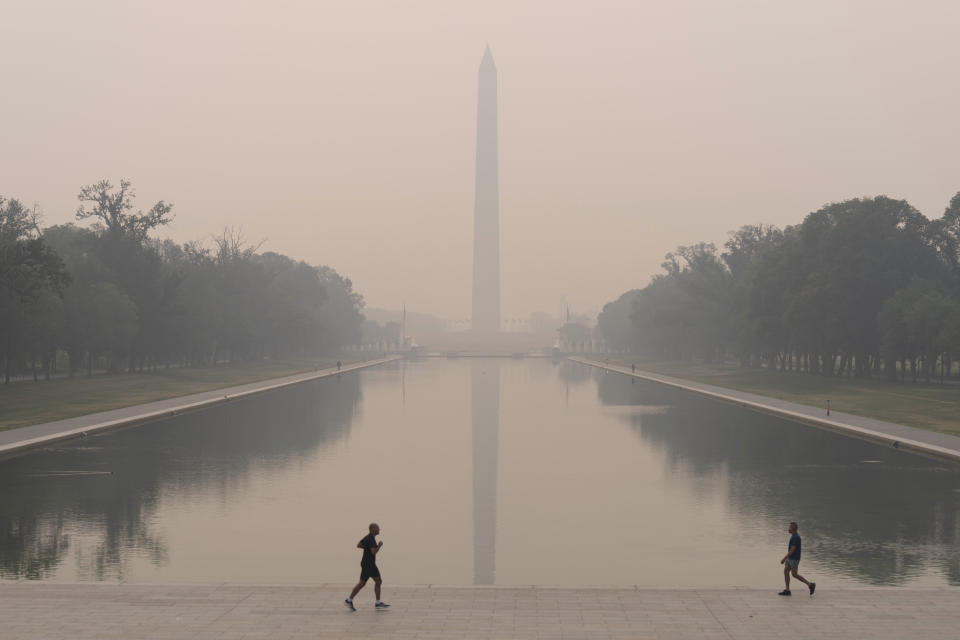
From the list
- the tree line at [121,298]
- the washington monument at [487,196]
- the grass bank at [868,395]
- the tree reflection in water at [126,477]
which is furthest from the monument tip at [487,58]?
the tree reflection in water at [126,477]

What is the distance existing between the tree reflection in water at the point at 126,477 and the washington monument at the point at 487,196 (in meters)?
119

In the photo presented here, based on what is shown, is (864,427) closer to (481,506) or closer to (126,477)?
(481,506)

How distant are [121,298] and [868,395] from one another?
54.7 meters

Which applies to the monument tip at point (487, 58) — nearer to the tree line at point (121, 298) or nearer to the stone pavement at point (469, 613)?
the tree line at point (121, 298)

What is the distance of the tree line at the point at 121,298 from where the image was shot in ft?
191

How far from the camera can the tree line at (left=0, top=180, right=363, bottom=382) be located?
5831 cm

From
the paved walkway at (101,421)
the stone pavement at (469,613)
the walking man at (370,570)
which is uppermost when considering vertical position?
the walking man at (370,570)

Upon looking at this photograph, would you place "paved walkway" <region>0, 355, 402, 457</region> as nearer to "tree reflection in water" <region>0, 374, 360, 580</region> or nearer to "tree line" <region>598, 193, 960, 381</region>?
"tree reflection in water" <region>0, 374, 360, 580</region>

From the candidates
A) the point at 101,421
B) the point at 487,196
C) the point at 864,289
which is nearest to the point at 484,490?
the point at 101,421

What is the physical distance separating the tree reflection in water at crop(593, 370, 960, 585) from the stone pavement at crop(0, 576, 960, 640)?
2345 mm

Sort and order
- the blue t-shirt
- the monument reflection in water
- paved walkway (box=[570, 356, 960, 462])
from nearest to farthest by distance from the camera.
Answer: the blue t-shirt, the monument reflection in water, paved walkway (box=[570, 356, 960, 462])

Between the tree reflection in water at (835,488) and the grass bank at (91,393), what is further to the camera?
the grass bank at (91,393)

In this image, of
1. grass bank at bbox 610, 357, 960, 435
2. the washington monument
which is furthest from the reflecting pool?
the washington monument

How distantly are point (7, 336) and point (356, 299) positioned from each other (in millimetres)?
127677
